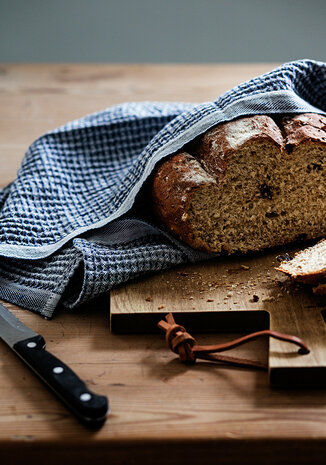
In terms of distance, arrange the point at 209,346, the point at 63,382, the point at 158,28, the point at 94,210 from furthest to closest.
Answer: the point at 158,28, the point at 94,210, the point at 209,346, the point at 63,382

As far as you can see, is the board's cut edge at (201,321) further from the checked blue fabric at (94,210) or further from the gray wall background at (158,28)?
the gray wall background at (158,28)

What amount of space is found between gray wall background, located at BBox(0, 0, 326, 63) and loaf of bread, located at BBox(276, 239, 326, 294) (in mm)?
3382

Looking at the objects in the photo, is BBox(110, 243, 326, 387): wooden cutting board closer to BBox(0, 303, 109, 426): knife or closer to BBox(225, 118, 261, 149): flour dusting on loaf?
BBox(0, 303, 109, 426): knife

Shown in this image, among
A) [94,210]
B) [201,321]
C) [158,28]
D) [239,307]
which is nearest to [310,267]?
[239,307]

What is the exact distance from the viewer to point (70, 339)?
1906 mm

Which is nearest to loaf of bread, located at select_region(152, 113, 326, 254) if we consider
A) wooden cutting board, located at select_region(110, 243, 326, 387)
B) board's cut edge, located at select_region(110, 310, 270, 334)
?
wooden cutting board, located at select_region(110, 243, 326, 387)

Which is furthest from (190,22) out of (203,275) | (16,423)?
(16,423)

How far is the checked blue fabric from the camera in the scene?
2078 mm

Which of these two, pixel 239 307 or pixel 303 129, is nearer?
pixel 239 307

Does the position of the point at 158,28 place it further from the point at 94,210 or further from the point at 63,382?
the point at 63,382

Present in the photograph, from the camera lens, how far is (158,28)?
5043 millimetres

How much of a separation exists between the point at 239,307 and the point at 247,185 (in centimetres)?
48

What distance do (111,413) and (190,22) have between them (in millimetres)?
4071

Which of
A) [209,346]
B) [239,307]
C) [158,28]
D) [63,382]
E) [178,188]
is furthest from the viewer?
[158,28]
